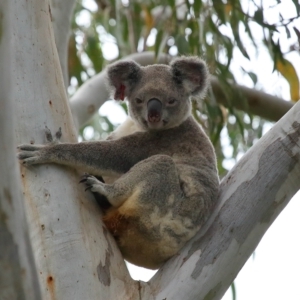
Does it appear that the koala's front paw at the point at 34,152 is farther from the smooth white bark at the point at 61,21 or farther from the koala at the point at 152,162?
the smooth white bark at the point at 61,21

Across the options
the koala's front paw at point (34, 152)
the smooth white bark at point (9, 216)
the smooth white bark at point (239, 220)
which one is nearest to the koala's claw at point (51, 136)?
the koala's front paw at point (34, 152)

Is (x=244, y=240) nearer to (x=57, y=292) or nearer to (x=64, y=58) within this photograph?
(x=57, y=292)

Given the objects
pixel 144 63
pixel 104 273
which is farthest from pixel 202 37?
pixel 104 273

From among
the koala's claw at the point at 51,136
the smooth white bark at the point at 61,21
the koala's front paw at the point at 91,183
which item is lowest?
the koala's front paw at the point at 91,183

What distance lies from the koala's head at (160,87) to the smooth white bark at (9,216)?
176 centimetres

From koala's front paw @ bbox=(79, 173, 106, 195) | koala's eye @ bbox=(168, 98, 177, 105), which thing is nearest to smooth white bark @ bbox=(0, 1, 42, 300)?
koala's front paw @ bbox=(79, 173, 106, 195)

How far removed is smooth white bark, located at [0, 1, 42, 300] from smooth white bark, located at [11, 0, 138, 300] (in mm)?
613

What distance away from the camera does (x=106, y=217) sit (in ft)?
7.56

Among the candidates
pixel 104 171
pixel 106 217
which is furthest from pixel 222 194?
pixel 104 171

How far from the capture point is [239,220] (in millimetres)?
2068

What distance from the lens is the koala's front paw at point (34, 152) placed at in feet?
6.89

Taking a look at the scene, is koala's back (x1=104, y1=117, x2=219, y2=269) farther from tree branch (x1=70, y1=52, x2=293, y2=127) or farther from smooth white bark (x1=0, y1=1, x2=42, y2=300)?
tree branch (x1=70, y1=52, x2=293, y2=127)

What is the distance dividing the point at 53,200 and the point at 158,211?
579 mm

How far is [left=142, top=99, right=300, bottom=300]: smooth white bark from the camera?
1983 millimetres
